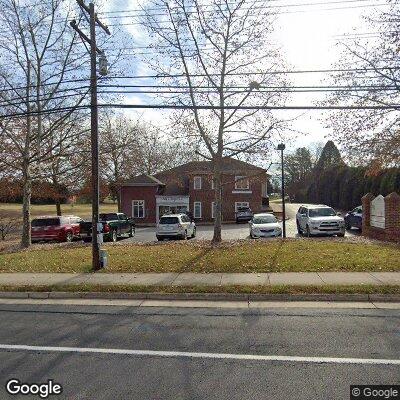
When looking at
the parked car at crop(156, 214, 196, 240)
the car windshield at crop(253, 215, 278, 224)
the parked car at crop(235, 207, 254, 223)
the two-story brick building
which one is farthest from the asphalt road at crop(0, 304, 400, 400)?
the two-story brick building

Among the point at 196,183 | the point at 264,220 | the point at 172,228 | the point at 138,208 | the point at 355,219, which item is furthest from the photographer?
the point at 138,208

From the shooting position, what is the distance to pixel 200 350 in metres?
5.27

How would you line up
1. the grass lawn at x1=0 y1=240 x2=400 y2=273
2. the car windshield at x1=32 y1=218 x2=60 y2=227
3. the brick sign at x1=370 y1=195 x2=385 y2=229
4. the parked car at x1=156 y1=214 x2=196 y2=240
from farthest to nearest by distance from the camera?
the car windshield at x1=32 y1=218 x2=60 y2=227
the parked car at x1=156 y1=214 x2=196 y2=240
the brick sign at x1=370 y1=195 x2=385 y2=229
the grass lawn at x1=0 y1=240 x2=400 y2=273

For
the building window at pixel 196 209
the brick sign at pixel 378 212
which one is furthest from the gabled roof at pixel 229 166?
the brick sign at pixel 378 212

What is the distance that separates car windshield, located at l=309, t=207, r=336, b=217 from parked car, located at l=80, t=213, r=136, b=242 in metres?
11.4

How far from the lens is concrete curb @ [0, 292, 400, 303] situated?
25.6ft

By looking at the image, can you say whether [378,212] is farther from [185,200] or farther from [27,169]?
[185,200]

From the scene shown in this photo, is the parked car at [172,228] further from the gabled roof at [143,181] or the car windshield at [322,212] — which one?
the gabled roof at [143,181]

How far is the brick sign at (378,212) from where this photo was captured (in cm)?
1712

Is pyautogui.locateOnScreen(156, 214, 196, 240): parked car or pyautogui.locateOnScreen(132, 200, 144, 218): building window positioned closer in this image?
pyautogui.locateOnScreen(156, 214, 196, 240): parked car

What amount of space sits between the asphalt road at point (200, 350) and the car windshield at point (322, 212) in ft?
44.5

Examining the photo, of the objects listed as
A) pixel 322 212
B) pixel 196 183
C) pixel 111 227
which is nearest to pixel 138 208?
pixel 196 183

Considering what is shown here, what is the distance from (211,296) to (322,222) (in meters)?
12.4

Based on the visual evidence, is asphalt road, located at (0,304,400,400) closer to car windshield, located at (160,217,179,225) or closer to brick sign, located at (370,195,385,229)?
brick sign, located at (370,195,385,229)
